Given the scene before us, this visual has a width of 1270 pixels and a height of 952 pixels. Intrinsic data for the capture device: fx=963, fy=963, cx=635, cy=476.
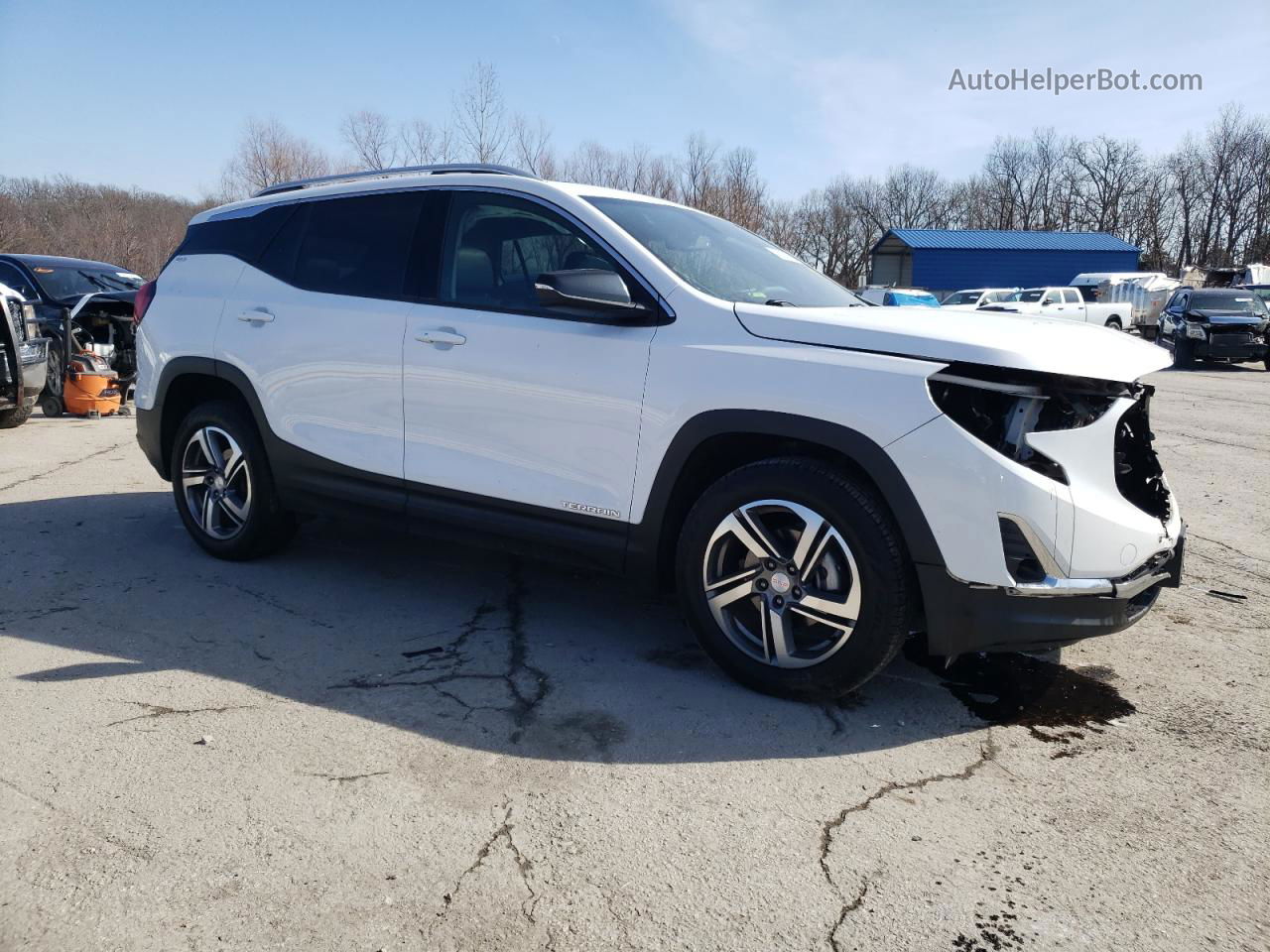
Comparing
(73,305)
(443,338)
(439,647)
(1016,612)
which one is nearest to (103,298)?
(73,305)

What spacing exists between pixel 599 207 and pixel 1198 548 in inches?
163

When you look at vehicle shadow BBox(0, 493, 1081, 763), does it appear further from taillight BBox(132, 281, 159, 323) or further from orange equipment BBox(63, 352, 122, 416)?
orange equipment BBox(63, 352, 122, 416)

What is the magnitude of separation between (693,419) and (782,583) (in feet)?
2.18

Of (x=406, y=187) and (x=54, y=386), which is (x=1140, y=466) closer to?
(x=406, y=187)

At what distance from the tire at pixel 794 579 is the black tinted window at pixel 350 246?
6.33ft

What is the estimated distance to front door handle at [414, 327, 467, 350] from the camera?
4070 millimetres

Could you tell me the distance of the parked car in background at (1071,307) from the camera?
29.8 m

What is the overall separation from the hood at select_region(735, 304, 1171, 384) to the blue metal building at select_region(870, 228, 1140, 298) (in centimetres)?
5727

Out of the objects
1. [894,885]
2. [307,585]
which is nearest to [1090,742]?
[894,885]

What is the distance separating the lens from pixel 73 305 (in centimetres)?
1143

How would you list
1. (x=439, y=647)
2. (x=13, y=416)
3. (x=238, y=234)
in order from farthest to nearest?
(x=13, y=416)
(x=238, y=234)
(x=439, y=647)

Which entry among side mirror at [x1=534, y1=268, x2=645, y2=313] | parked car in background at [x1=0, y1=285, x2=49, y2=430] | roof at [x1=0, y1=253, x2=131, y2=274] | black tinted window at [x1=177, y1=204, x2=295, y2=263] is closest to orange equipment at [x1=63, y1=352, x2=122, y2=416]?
parked car in background at [x1=0, y1=285, x2=49, y2=430]

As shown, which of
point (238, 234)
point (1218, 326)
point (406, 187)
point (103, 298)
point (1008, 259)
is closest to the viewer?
point (406, 187)

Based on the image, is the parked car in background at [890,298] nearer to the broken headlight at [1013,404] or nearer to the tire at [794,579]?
the broken headlight at [1013,404]
